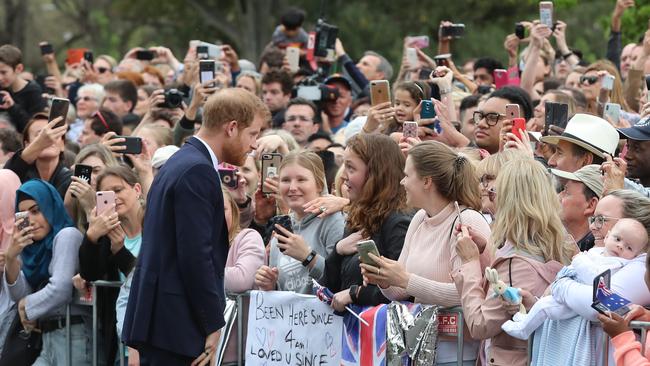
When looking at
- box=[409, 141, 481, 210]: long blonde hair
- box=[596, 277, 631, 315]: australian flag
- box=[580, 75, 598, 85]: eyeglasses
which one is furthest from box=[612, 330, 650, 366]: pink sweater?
box=[580, 75, 598, 85]: eyeglasses

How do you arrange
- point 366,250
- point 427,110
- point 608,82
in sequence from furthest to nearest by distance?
point 608,82 → point 427,110 → point 366,250

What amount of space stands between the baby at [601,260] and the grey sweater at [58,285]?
377 cm

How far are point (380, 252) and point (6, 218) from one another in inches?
133

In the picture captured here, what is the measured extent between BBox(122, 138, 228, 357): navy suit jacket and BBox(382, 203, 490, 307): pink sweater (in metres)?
1.08

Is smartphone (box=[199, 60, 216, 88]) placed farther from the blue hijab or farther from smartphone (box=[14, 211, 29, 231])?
smartphone (box=[14, 211, 29, 231])

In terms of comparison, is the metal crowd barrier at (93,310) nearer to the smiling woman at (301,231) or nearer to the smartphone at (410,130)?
the smiling woman at (301,231)

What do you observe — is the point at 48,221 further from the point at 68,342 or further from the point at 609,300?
the point at 609,300

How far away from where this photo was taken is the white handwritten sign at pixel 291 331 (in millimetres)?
7715

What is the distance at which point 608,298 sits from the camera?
19.6 ft

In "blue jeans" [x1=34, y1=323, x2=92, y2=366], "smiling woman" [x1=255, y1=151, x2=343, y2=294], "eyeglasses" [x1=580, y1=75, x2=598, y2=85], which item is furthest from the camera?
"eyeglasses" [x1=580, y1=75, x2=598, y2=85]

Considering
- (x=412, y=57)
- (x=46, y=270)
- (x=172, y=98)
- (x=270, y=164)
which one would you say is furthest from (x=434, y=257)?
(x=412, y=57)

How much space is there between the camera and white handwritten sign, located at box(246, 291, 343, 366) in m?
7.71

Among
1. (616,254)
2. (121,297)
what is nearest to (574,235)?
(616,254)

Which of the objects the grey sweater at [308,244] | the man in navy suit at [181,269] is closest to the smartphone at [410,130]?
the grey sweater at [308,244]
